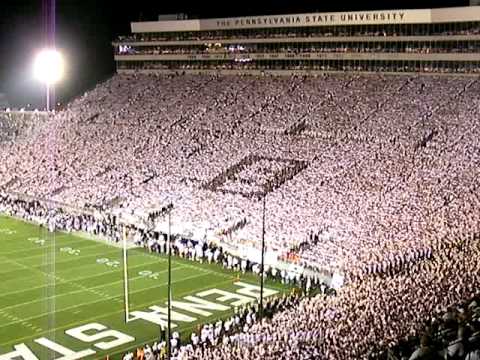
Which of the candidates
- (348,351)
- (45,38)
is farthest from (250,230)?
(45,38)

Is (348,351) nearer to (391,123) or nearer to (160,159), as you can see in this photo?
(391,123)

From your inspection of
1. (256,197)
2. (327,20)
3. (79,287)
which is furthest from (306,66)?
(79,287)

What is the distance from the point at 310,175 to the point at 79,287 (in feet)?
36.4

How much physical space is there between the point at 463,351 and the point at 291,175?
21.1 meters

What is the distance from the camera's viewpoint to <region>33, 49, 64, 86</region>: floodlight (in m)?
47.5

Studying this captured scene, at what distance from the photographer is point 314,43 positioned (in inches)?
1508

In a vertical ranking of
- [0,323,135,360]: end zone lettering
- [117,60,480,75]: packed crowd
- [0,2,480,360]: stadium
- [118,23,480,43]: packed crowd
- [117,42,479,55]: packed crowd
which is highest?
[118,23,480,43]: packed crowd

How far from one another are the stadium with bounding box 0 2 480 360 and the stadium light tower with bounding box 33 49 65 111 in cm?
68

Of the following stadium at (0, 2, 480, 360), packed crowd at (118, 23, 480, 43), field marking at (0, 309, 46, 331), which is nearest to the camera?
stadium at (0, 2, 480, 360)

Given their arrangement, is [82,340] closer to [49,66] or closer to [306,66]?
[306,66]

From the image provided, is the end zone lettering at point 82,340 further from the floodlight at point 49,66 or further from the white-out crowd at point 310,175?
the floodlight at point 49,66

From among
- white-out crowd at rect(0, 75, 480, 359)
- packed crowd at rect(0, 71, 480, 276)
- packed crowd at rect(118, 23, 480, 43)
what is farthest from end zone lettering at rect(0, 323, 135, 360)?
packed crowd at rect(118, 23, 480, 43)

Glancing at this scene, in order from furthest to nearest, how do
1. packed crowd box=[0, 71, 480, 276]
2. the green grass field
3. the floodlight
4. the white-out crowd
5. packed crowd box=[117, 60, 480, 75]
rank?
the floodlight, packed crowd box=[117, 60, 480, 75], packed crowd box=[0, 71, 480, 276], the green grass field, the white-out crowd

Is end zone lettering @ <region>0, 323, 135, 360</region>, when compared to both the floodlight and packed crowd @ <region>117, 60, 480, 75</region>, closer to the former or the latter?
packed crowd @ <region>117, 60, 480, 75</region>
